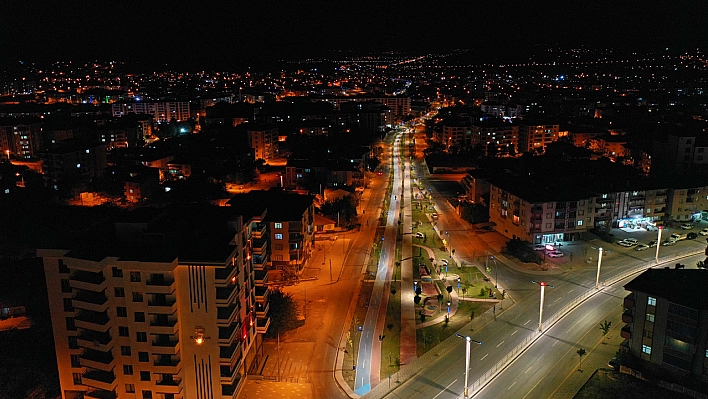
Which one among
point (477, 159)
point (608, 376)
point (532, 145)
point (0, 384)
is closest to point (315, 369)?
point (608, 376)

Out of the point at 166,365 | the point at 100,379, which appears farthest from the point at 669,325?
the point at 100,379

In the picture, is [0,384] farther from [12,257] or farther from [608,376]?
[608,376]

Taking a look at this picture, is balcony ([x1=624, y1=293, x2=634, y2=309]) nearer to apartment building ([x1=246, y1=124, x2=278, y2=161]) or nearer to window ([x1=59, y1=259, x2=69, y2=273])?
window ([x1=59, y1=259, x2=69, y2=273])

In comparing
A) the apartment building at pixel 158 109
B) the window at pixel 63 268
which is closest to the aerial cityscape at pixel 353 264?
the window at pixel 63 268

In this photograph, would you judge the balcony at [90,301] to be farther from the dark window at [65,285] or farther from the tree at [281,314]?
the tree at [281,314]

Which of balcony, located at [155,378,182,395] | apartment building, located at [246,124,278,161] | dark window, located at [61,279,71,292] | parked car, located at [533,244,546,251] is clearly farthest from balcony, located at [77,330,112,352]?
apartment building, located at [246,124,278,161]

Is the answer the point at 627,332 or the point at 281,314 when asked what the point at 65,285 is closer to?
the point at 281,314
